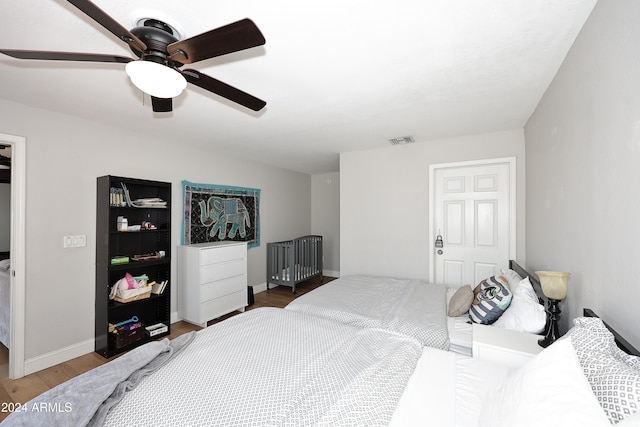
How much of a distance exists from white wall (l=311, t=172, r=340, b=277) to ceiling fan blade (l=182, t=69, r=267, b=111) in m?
4.11

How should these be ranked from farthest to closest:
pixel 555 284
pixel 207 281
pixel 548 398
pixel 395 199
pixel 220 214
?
pixel 220 214 < pixel 395 199 < pixel 207 281 < pixel 555 284 < pixel 548 398

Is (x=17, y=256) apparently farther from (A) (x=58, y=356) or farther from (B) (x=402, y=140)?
(B) (x=402, y=140)

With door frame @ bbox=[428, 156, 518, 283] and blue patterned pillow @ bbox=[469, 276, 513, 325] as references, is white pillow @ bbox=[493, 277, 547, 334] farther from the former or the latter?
door frame @ bbox=[428, 156, 518, 283]

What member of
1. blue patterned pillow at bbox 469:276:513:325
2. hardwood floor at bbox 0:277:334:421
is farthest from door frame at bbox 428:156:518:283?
hardwood floor at bbox 0:277:334:421

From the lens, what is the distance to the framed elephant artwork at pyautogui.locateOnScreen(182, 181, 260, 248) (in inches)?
143

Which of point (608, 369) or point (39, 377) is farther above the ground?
point (608, 369)

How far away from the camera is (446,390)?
3.94 ft

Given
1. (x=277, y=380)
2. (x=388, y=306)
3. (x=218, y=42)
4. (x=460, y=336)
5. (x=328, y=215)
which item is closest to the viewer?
(x=218, y=42)

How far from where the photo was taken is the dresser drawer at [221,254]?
128 inches

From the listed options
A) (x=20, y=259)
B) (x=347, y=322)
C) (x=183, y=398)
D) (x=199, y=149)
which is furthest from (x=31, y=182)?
(x=347, y=322)

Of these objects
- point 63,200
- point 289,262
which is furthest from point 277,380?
point 289,262

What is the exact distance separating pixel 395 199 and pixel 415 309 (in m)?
1.80

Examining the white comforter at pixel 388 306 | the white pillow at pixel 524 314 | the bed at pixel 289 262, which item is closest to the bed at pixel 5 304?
the white comforter at pixel 388 306

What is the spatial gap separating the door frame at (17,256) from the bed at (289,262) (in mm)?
3038
